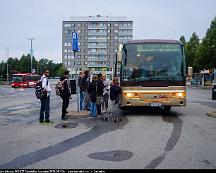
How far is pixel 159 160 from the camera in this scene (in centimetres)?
698

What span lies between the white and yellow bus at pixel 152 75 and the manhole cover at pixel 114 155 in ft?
22.7

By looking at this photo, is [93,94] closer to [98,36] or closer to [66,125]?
[66,125]

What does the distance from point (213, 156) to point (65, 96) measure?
23.4 feet

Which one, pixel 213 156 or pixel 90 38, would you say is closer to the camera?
pixel 213 156

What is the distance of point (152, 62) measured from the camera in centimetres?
1473

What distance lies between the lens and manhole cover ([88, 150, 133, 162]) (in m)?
7.19

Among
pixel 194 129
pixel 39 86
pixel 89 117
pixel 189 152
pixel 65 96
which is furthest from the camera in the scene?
pixel 89 117

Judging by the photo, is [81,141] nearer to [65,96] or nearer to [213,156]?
[213,156]

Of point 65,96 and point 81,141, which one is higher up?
point 65,96

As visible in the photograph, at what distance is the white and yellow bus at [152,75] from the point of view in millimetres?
14469

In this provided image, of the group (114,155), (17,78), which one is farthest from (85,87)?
(17,78)

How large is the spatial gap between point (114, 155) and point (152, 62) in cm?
785

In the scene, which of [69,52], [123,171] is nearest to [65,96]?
[123,171]

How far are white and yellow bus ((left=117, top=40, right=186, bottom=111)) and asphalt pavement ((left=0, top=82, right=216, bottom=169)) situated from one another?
155 centimetres
